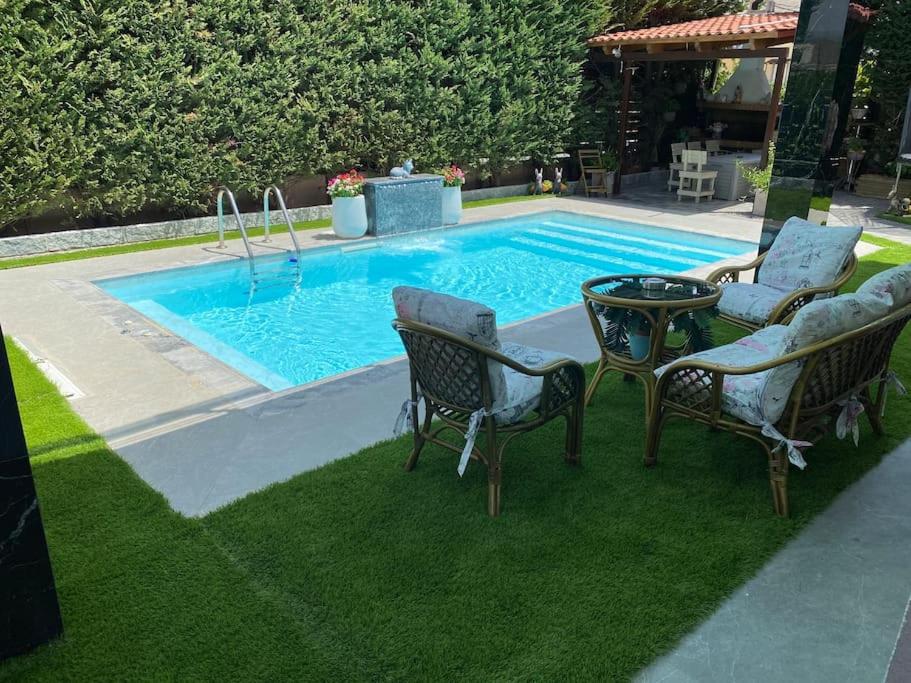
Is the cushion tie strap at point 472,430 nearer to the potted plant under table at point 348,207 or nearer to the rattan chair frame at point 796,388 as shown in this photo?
the rattan chair frame at point 796,388

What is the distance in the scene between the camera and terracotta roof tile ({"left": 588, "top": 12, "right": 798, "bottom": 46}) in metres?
11.6

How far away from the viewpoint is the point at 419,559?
3162 mm

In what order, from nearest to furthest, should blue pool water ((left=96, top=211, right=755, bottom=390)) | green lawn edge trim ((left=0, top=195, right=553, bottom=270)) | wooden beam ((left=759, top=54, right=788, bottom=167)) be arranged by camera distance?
blue pool water ((left=96, top=211, right=755, bottom=390)) → green lawn edge trim ((left=0, top=195, right=553, bottom=270)) → wooden beam ((left=759, top=54, right=788, bottom=167))

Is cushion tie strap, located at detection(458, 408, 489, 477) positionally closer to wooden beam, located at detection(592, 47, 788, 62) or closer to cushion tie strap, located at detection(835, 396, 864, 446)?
cushion tie strap, located at detection(835, 396, 864, 446)

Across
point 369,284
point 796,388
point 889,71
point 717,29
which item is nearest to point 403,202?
point 369,284

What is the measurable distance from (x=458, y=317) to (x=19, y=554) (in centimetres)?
190

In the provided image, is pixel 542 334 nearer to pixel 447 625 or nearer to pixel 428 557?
pixel 428 557

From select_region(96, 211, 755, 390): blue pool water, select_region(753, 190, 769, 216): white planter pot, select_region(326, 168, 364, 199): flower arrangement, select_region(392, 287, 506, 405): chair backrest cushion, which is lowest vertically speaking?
select_region(96, 211, 755, 390): blue pool water

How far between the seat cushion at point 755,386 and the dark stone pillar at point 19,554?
9.44 ft

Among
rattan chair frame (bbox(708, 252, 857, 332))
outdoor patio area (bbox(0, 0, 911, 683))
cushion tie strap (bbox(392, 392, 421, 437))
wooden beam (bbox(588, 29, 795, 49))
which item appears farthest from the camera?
wooden beam (bbox(588, 29, 795, 49))

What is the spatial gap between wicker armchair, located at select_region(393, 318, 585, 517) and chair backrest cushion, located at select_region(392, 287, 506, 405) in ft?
0.11

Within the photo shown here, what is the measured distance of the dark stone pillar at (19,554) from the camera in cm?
245

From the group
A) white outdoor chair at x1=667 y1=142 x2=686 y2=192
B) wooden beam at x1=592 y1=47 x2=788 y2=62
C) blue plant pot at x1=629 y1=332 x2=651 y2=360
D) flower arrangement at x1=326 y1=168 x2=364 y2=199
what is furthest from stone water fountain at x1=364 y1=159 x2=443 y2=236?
blue plant pot at x1=629 y1=332 x2=651 y2=360

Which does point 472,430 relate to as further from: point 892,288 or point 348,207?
point 348,207
